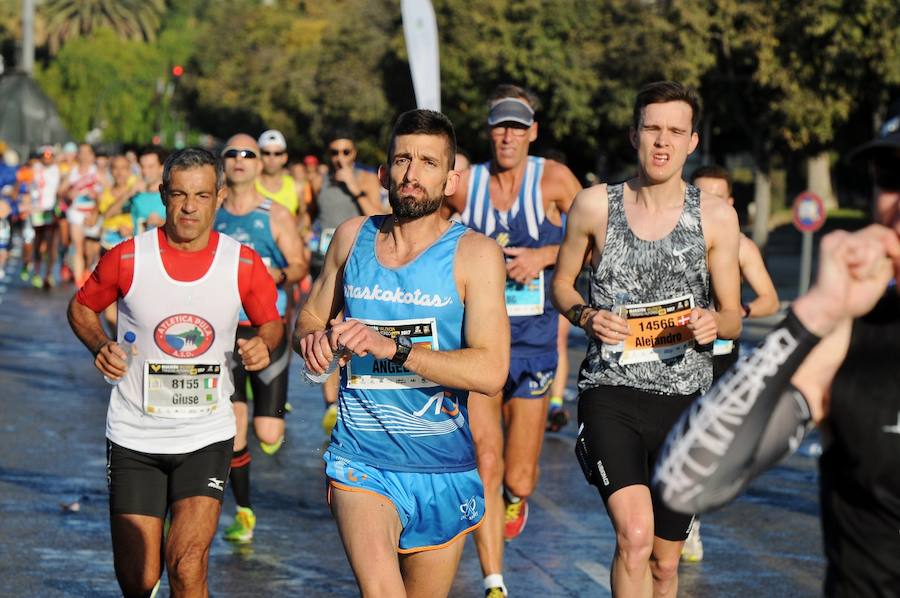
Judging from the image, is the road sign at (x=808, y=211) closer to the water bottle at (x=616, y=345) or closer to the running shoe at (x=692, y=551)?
the running shoe at (x=692, y=551)

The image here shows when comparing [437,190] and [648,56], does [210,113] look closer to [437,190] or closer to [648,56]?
[648,56]

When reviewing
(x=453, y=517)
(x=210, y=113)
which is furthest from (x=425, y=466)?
(x=210, y=113)

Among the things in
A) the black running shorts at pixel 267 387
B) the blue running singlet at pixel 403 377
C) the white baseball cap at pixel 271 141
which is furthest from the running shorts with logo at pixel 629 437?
the white baseball cap at pixel 271 141

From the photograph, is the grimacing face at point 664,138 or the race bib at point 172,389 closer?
the race bib at point 172,389

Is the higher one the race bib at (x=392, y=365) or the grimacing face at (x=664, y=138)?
the grimacing face at (x=664, y=138)

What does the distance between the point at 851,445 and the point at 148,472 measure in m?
3.14

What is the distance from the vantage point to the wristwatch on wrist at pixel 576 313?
5.80 m

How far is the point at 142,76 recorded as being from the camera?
11094cm

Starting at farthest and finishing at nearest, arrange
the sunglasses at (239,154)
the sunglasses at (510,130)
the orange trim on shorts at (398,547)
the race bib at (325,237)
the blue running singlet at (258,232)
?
the race bib at (325,237)
the sunglasses at (239,154)
the blue running singlet at (258,232)
the sunglasses at (510,130)
the orange trim on shorts at (398,547)

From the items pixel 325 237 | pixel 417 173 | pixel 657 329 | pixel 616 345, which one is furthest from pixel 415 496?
pixel 325 237

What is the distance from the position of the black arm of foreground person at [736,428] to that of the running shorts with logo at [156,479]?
9.49ft

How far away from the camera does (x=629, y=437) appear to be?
562 cm

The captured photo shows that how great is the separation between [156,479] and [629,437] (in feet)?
5.58

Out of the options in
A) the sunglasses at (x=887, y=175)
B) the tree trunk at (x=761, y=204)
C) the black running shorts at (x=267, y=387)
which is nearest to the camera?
the sunglasses at (x=887, y=175)
